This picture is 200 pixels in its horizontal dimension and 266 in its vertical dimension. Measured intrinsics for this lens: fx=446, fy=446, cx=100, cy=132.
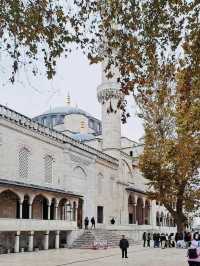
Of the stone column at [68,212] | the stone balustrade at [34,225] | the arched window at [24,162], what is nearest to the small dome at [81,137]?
the stone column at [68,212]

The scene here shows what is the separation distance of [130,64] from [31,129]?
18727 mm

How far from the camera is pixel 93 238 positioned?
30.9 m

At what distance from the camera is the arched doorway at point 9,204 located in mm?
25906

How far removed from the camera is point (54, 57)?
1011 centimetres

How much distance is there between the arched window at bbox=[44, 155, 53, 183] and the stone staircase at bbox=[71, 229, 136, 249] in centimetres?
465

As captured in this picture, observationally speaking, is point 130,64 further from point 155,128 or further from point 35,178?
point 35,178

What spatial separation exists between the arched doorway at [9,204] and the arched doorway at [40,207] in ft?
5.75

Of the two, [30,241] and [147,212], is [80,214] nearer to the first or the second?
[30,241]

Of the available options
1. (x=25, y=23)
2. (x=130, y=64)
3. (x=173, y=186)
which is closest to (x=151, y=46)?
(x=130, y=64)

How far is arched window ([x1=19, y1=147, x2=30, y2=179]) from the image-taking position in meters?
27.5

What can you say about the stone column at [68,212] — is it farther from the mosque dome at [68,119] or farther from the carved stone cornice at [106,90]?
the mosque dome at [68,119]

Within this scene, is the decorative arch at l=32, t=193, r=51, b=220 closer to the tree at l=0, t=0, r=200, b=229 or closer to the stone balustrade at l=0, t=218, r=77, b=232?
the stone balustrade at l=0, t=218, r=77, b=232

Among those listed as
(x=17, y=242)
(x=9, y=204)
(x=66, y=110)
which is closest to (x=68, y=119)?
(x=66, y=110)

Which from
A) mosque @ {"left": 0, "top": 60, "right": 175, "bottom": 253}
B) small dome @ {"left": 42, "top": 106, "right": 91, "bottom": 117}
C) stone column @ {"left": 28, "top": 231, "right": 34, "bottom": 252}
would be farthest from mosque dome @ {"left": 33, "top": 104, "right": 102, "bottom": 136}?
stone column @ {"left": 28, "top": 231, "right": 34, "bottom": 252}
